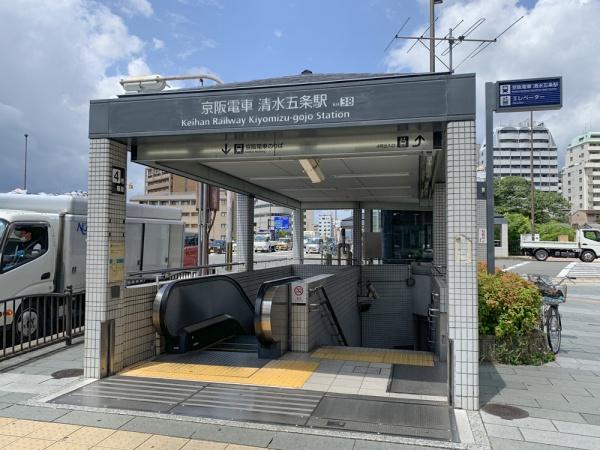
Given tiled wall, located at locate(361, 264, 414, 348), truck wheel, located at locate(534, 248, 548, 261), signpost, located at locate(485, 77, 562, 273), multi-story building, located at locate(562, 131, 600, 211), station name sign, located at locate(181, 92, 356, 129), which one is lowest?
tiled wall, located at locate(361, 264, 414, 348)

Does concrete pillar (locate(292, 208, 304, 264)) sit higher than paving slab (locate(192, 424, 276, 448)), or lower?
higher

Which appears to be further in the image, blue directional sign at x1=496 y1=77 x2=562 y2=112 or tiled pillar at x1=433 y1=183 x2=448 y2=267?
tiled pillar at x1=433 y1=183 x2=448 y2=267

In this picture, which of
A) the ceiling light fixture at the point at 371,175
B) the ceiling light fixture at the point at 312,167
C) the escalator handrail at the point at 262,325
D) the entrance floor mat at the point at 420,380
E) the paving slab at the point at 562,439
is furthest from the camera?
the ceiling light fixture at the point at 371,175

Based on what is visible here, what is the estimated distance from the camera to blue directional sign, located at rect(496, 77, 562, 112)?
742cm

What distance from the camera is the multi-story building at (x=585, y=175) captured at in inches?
5261

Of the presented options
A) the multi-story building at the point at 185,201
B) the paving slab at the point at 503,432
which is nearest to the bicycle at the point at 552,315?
the paving slab at the point at 503,432

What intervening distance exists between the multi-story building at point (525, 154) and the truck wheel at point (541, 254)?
360 feet

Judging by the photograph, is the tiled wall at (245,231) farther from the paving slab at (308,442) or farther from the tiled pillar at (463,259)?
the paving slab at (308,442)

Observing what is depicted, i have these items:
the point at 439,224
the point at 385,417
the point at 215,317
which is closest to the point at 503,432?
the point at 385,417

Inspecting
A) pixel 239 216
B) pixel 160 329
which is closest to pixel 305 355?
pixel 160 329

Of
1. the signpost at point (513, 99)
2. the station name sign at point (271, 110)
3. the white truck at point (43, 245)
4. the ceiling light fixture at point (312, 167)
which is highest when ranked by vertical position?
the signpost at point (513, 99)

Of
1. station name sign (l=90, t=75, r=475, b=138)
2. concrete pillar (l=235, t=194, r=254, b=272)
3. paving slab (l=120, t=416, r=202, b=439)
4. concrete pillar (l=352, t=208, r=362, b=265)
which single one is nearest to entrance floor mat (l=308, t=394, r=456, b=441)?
paving slab (l=120, t=416, r=202, b=439)

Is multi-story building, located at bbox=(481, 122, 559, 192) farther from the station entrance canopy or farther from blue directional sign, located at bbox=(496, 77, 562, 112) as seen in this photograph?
the station entrance canopy

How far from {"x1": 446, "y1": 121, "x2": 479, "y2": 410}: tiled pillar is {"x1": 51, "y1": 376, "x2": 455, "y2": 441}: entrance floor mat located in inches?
Result: 17.3
